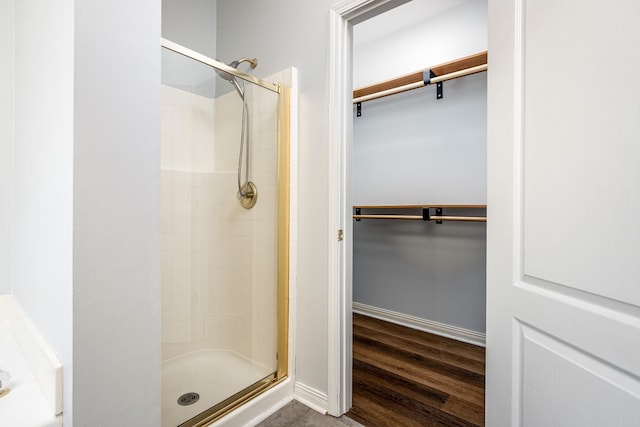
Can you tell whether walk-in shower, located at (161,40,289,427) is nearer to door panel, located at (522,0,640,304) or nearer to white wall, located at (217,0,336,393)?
white wall, located at (217,0,336,393)

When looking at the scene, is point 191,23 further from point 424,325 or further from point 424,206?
point 424,325

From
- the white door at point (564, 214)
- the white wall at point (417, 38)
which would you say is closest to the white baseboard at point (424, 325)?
the white door at point (564, 214)

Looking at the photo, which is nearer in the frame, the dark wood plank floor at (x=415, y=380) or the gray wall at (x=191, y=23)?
the dark wood plank floor at (x=415, y=380)

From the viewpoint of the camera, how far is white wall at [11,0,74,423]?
2.15 ft

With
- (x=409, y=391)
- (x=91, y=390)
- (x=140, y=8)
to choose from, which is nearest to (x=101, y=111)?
(x=140, y=8)

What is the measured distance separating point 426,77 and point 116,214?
87.0 inches

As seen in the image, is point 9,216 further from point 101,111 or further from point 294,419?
point 294,419

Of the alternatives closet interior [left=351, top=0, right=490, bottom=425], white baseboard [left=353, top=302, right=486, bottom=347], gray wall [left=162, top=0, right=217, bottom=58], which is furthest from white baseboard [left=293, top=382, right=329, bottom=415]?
gray wall [left=162, top=0, right=217, bottom=58]

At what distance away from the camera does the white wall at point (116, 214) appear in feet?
2.11

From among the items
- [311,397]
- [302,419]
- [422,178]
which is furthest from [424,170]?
[302,419]

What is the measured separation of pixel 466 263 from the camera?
227 centimetres

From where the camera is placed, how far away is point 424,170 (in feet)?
8.09

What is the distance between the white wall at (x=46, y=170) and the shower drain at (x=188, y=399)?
69 cm

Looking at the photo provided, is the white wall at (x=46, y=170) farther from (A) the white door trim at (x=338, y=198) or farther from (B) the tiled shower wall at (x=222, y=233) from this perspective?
(A) the white door trim at (x=338, y=198)
